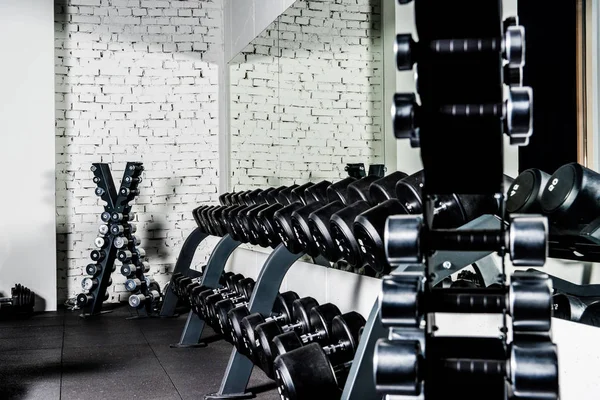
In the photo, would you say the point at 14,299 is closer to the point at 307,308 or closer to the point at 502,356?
the point at 307,308

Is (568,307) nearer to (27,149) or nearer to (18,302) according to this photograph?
(18,302)

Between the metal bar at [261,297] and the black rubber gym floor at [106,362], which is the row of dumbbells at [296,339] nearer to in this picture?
the metal bar at [261,297]

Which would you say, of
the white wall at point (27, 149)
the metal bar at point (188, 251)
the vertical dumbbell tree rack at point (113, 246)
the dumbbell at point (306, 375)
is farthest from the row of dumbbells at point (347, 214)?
the white wall at point (27, 149)

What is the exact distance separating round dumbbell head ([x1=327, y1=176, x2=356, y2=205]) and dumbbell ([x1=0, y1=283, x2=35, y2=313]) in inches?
169

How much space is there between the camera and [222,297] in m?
4.41

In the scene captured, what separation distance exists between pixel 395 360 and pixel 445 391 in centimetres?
14

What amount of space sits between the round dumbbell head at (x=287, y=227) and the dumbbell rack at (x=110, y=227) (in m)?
3.58

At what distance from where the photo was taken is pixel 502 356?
141 centimetres

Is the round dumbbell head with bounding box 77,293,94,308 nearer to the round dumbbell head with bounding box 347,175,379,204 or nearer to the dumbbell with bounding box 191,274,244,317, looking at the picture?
the dumbbell with bounding box 191,274,244,317

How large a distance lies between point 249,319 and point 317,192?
0.63 metres

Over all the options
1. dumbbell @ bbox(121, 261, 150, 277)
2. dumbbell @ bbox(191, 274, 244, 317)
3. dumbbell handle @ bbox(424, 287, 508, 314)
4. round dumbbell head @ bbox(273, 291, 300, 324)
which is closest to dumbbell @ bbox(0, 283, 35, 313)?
dumbbell @ bbox(121, 261, 150, 277)

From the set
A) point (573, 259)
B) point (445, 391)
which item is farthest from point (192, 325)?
point (445, 391)

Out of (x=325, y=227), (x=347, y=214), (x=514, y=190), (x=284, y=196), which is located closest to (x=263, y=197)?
(x=284, y=196)

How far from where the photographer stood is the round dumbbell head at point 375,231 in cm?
213
